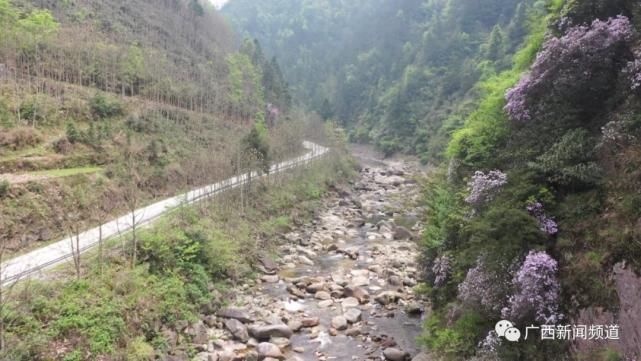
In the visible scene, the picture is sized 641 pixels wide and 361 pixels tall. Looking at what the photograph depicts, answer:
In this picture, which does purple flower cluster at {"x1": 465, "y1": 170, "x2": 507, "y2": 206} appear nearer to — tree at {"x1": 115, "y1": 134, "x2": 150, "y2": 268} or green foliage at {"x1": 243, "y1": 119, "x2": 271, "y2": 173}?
tree at {"x1": 115, "y1": 134, "x2": 150, "y2": 268}

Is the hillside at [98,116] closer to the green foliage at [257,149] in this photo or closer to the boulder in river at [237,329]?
the green foliage at [257,149]

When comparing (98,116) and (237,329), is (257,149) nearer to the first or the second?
(98,116)

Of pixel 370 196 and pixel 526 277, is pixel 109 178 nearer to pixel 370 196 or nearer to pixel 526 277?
pixel 526 277

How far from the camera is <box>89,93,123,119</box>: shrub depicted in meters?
31.4

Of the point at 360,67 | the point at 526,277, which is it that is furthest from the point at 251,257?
the point at 360,67

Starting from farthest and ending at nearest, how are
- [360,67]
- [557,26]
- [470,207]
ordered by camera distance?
[360,67] → [557,26] → [470,207]

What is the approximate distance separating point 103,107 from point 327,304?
2473 cm

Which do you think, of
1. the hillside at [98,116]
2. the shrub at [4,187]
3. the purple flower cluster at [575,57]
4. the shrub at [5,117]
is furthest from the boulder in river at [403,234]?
the shrub at [5,117]

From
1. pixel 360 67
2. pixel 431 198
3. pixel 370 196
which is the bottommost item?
pixel 370 196

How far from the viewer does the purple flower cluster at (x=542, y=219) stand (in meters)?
10.1

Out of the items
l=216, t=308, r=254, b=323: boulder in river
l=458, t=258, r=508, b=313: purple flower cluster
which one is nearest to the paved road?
l=216, t=308, r=254, b=323: boulder in river

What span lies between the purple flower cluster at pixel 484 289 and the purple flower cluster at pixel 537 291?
51 centimetres

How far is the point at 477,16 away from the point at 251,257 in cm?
10081

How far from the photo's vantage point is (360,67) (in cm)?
12356
